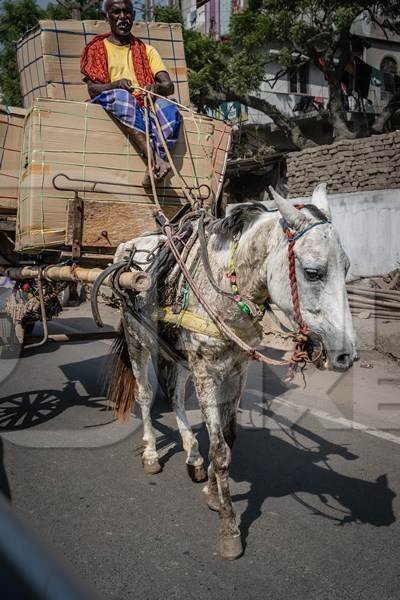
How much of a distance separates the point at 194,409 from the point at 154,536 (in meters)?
2.40

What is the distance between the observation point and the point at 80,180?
3959mm

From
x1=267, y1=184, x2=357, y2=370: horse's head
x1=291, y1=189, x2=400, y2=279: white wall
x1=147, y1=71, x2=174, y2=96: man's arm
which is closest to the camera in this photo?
x1=267, y1=184, x2=357, y2=370: horse's head

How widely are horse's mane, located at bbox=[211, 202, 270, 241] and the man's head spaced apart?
2.42 m

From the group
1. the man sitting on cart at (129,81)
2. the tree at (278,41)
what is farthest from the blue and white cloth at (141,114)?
the tree at (278,41)

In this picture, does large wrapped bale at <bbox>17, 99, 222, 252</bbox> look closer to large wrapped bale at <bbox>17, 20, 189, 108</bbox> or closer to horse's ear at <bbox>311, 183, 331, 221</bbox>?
large wrapped bale at <bbox>17, 20, 189, 108</bbox>

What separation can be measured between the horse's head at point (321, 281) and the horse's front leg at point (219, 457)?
72cm

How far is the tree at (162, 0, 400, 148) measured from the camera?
14.9 m

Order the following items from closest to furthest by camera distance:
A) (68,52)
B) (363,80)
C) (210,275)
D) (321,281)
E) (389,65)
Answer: (321,281), (210,275), (68,52), (363,80), (389,65)

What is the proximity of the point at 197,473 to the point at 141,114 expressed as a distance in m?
2.73

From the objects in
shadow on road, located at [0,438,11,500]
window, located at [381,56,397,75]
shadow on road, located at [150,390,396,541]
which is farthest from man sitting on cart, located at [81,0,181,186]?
window, located at [381,56,397,75]

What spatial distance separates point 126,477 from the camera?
12.4 ft

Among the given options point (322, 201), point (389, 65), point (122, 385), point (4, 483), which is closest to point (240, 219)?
point (322, 201)

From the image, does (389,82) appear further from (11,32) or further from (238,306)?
(238,306)

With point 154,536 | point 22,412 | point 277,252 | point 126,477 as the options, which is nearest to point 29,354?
point 22,412
